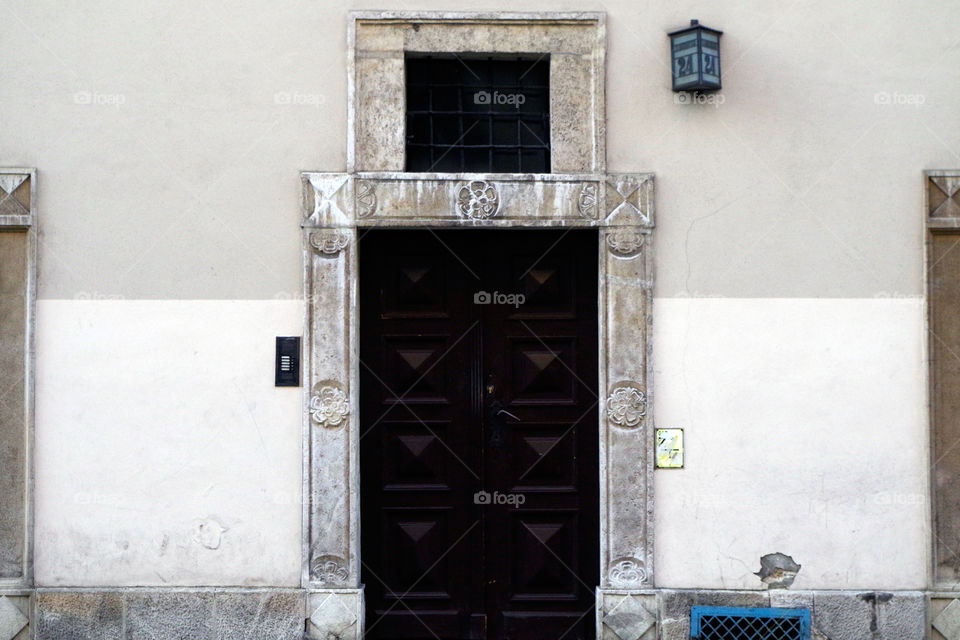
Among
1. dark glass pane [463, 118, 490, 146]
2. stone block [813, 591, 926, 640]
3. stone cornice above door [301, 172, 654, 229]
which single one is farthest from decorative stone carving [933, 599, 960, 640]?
dark glass pane [463, 118, 490, 146]

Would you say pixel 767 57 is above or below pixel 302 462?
above

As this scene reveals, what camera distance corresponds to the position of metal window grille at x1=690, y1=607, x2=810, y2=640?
607 centimetres

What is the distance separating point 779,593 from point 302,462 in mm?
3127

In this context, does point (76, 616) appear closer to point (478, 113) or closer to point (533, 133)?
point (478, 113)

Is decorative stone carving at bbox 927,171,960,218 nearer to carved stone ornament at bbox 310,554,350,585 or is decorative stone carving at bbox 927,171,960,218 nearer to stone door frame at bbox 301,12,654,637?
stone door frame at bbox 301,12,654,637

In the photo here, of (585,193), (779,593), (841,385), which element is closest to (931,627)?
(779,593)

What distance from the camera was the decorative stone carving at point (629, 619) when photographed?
611cm

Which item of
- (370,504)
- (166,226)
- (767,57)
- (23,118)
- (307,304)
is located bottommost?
(370,504)

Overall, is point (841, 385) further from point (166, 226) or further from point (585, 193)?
point (166, 226)

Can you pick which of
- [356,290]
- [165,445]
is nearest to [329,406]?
[356,290]

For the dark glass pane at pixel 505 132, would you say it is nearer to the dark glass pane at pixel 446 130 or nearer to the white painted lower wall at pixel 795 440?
the dark glass pane at pixel 446 130

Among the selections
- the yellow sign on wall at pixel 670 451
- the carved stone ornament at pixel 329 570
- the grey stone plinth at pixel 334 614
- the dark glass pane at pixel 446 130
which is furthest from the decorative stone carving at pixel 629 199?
the grey stone plinth at pixel 334 614

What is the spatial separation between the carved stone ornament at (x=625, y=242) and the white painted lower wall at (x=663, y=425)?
0.39 meters

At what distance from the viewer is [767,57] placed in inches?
244
